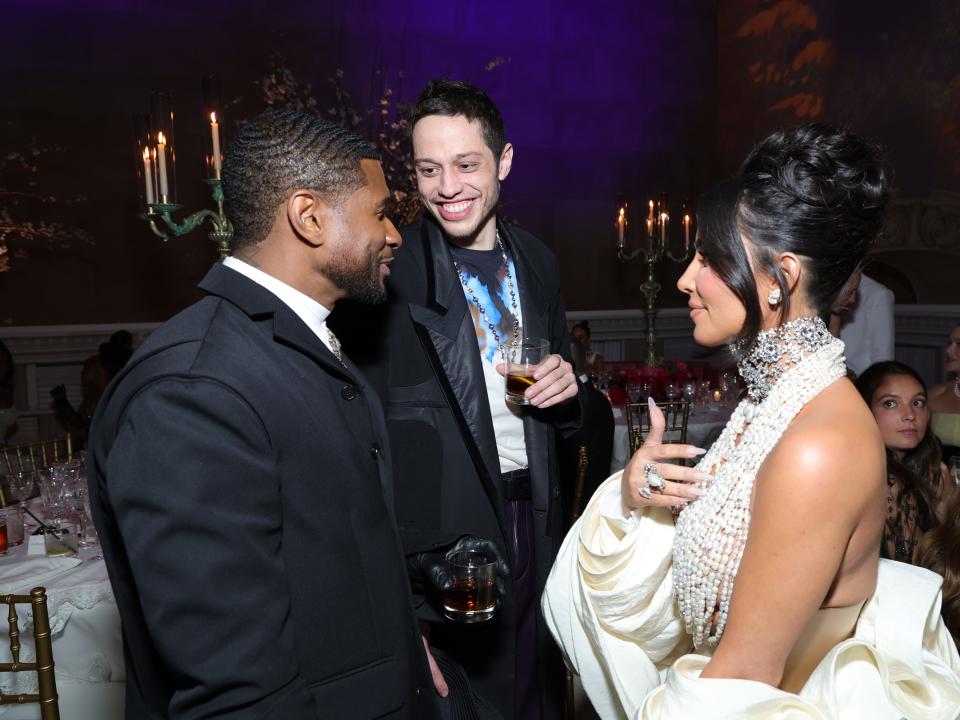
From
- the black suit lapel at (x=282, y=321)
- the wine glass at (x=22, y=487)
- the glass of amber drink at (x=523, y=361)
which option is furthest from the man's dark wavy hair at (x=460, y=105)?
the wine glass at (x=22, y=487)

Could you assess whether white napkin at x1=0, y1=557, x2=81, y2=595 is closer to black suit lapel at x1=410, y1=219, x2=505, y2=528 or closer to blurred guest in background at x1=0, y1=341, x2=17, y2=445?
black suit lapel at x1=410, y1=219, x2=505, y2=528

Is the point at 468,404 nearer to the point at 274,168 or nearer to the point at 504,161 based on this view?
the point at 504,161

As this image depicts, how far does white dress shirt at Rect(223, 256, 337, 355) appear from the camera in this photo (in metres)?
1.48

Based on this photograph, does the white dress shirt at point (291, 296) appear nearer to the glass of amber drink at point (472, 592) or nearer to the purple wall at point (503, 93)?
the glass of amber drink at point (472, 592)

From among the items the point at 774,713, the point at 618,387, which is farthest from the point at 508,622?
the point at 618,387

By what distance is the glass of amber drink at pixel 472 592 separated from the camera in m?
1.91

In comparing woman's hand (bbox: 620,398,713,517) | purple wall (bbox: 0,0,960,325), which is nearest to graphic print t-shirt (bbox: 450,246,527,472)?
woman's hand (bbox: 620,398,713,517)

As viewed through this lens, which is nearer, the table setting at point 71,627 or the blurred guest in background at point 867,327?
the table setting at point 71,627

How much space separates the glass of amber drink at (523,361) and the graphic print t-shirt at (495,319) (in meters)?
0.14

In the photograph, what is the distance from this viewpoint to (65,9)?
7.40m

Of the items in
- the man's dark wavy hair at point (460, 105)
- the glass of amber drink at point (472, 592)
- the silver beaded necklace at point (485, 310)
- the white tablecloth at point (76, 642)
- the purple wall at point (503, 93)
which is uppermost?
the purple wall at point (503, 93)

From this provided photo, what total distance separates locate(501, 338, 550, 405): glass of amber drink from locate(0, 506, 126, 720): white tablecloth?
1.46m

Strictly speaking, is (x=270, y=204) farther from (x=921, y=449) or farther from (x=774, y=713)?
(x=921, y=449)

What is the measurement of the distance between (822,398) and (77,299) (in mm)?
7544
